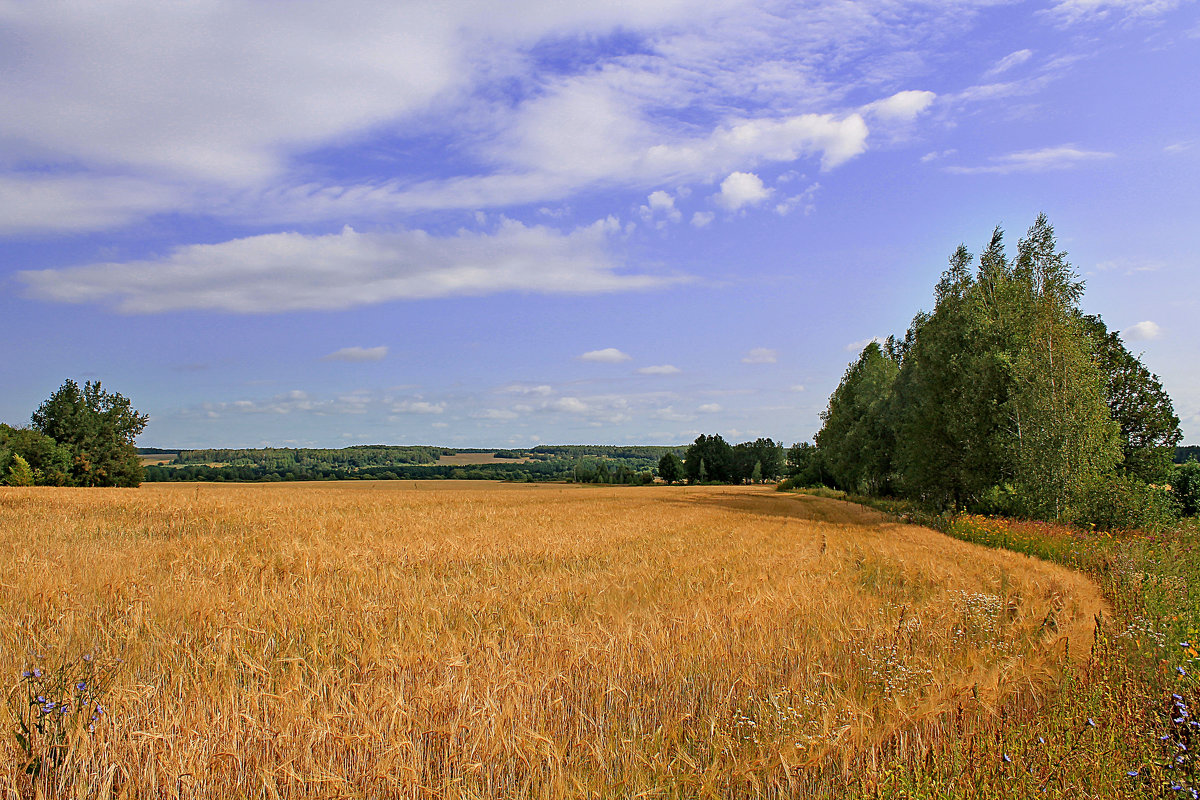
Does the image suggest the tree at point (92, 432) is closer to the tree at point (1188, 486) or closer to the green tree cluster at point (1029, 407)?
the green tree cluster at point (1029, 407)

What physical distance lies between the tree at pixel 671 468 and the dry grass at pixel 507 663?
128232 millimetres

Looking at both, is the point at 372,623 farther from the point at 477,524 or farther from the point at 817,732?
the point at 477,524

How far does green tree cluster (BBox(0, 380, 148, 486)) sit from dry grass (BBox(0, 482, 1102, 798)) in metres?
81.9

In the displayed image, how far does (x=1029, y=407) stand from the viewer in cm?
2866

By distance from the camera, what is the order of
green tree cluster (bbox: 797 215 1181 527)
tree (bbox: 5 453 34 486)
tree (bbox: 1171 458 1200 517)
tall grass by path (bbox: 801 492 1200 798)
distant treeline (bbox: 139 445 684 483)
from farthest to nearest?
distant treeline (bbox: 139 445 684 483), tree (bbox: 5 453 34 486), tree (bbox: 1171 458 1200 517), green tree cluster (bbox: 797 215 1181 527), tall grass by path (bbox: 801 492 1200 798)

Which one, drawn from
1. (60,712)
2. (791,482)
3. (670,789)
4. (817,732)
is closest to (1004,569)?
(817,732)

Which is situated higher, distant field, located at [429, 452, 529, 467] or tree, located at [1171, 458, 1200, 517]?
tree, located at [1171, 458, 1200, 517]

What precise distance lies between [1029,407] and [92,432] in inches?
3859

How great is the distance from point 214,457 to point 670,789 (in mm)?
190728

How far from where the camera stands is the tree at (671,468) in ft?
457

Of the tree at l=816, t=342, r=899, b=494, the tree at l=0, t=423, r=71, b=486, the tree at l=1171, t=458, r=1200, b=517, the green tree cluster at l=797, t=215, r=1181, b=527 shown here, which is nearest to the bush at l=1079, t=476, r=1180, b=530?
the green tree cluster at l=797, t=215, r=1181, b=527

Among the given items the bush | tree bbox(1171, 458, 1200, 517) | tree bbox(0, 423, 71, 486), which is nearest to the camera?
the bush

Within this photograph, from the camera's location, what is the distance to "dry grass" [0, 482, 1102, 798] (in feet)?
12.7

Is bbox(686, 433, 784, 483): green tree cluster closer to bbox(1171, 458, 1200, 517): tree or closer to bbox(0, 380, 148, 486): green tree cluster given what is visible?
bbox(1171, 458, 1200, 517): tree
